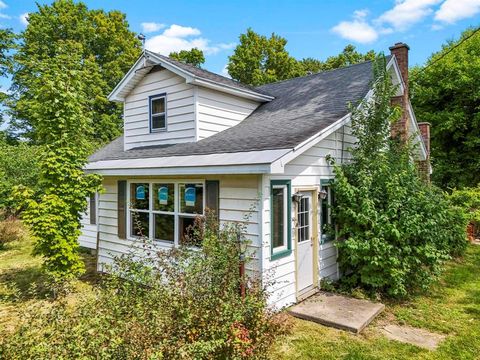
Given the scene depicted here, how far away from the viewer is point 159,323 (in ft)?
10.3

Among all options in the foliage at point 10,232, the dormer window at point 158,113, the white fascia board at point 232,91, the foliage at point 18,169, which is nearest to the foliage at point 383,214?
the white fascia board at point 232,91

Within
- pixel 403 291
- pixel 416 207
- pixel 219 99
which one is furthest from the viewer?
pixel 219 99

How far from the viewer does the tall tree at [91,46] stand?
2433cm

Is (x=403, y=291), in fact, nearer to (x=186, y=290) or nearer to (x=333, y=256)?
(x=333, y=256)

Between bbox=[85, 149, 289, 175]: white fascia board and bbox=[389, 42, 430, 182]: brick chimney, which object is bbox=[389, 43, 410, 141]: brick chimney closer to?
bbox=[389, 42, 430, 182]: brick chimney

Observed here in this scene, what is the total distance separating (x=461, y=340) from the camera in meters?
4.90

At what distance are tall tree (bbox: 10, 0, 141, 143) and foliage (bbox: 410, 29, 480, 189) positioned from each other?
75.5ft

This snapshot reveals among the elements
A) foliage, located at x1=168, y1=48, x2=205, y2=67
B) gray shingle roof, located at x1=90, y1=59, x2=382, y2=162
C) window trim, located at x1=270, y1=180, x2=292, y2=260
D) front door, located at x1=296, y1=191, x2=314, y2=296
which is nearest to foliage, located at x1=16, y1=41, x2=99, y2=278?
gray shingle roof, located at x1=90, y1=59, x2=382, y2=162

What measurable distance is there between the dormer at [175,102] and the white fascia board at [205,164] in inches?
57.5

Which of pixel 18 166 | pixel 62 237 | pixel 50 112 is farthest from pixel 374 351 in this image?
pixel 18 166

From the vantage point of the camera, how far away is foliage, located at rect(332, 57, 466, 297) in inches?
256

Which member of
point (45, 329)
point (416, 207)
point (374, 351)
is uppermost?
point (416, 207)

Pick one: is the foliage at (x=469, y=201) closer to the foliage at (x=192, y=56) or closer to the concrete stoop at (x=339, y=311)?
the concrete stoop at (x=339, y=311)

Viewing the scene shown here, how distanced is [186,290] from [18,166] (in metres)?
13.7
